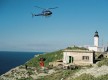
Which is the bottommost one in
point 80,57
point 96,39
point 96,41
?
point 80,57

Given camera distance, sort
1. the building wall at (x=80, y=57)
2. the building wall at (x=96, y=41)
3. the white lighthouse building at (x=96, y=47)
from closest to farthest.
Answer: the building wall at (x=80, y=57), the white lighthouse building at (x=96, y=47), the building wall at (x=96, y=41)

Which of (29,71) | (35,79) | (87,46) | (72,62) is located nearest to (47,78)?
(35,79)

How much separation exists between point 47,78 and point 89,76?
28.1 ft

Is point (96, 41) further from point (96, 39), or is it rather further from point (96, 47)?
point (96, 47)

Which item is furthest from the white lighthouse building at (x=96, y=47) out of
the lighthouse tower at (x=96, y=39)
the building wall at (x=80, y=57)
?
the building wall at (x=80, y=57)

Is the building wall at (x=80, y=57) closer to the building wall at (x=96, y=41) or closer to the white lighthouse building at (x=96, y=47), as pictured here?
the white lighthouse building at (x=96, y=47)

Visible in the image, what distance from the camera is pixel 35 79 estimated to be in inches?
1570

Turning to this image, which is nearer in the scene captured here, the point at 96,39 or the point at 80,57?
the point at 80,57

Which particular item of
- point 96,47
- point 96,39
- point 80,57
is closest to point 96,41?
point 96,39

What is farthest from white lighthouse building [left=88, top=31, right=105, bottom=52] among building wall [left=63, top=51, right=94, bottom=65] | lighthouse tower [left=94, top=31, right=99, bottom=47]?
building wall [left=63, top=51, right=94, bottom=65]

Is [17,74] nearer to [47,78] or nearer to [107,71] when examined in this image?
[47,78]

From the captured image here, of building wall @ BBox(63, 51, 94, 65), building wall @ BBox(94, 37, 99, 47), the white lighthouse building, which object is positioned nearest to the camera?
building wall @ BBox(63, 51, 94, 65)

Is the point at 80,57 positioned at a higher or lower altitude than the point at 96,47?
lower

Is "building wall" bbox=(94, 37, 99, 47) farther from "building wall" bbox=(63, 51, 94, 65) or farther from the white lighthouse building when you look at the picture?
"building wall" bbox=(63, 51, 94, 65)
